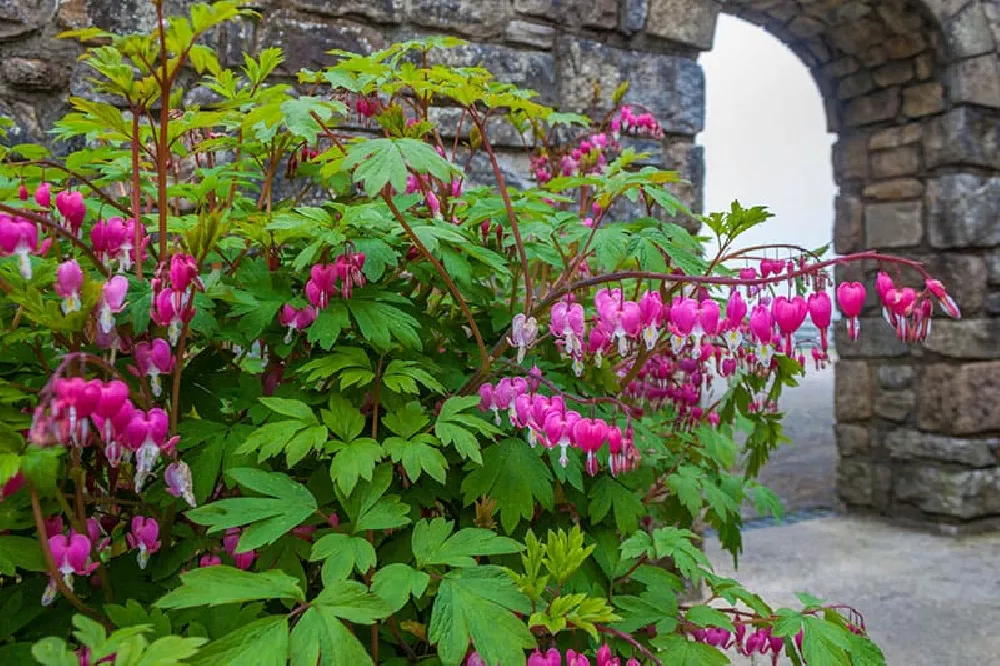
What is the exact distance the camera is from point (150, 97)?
100 centimetres

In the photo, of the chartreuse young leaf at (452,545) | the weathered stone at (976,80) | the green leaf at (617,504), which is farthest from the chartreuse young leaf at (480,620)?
the weathered stone at (976,80)

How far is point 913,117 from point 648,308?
4.51m

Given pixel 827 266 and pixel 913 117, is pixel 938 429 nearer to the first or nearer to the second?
pixel 913 117

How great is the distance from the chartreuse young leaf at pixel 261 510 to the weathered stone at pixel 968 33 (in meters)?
4.75

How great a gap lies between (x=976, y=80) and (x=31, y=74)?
470 cm

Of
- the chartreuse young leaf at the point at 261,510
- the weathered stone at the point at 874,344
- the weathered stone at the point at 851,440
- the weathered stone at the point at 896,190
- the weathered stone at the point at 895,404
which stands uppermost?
the weathered stone at the point at 896,190

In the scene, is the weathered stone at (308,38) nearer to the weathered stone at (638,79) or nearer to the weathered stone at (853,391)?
the weathered stone at (638,79)

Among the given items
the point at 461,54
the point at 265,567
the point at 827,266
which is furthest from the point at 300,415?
the point at 461,54

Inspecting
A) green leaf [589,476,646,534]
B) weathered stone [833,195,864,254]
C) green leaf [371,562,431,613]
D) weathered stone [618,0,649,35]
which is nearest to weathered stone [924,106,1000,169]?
weathered stone [833,195,864,254]

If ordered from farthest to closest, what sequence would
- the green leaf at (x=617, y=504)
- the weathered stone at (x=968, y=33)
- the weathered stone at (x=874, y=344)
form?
1. the weathered stone at (x=874, y=344)
2. the weathered stone at (x=968, y=33)
3. the green leaf at (x=617, y=504)

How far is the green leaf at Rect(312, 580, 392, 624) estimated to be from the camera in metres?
0.81

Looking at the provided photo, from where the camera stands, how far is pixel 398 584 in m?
0.88

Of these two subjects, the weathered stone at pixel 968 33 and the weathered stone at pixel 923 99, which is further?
the weathered stone at pixel 923 99

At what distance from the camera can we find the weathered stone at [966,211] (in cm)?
434
